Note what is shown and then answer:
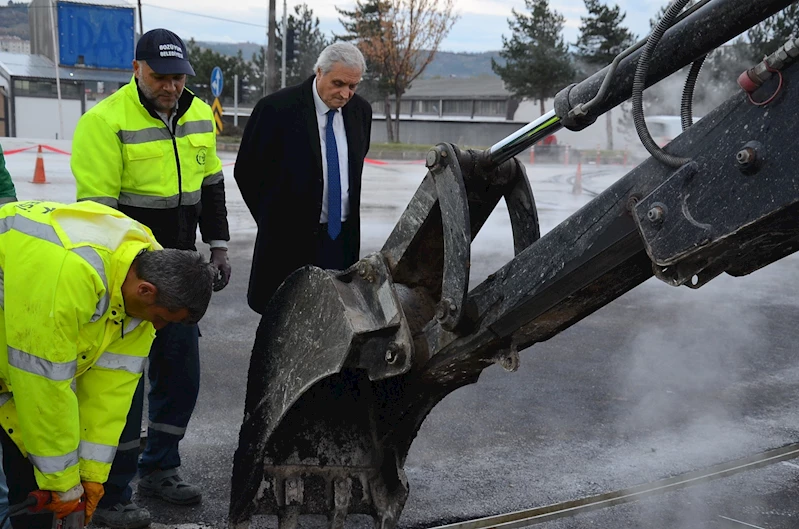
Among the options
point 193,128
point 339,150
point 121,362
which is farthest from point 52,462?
point 339,150

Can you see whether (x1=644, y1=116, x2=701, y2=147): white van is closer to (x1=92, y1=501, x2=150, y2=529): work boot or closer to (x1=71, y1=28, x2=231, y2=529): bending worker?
(x1=71, y1=28, x2=231, y2=529): bending worker

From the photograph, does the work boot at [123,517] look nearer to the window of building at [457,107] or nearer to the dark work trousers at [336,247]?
the dark work trousers at [336,247]

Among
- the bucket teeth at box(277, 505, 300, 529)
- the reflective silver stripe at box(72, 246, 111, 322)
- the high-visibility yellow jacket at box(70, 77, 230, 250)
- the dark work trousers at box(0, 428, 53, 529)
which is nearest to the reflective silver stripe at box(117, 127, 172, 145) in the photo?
the high-visibility yellow jacket at box(70, 77, 230, 250)

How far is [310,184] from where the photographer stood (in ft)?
12.8

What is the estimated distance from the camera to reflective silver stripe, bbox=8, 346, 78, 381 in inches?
87.9

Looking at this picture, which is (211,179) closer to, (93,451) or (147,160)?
(147,160)

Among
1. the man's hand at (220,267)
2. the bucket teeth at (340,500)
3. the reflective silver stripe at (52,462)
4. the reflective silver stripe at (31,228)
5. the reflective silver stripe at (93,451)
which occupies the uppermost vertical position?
the reflective silver stripe at (31,228)

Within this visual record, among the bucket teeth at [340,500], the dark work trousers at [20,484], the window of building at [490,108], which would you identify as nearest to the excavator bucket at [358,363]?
the bucket teeth at [340,500]

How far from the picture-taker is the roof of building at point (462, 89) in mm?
54572

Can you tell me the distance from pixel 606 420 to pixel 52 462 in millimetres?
3088

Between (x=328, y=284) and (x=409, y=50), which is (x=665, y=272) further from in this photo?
(x=409, y=50)

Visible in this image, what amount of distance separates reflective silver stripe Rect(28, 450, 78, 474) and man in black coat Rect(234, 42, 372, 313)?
5.57ft

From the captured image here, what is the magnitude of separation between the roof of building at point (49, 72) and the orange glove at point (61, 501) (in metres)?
37.2

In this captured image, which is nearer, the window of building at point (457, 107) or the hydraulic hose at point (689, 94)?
the hydraulic hose at point (689, 94)
